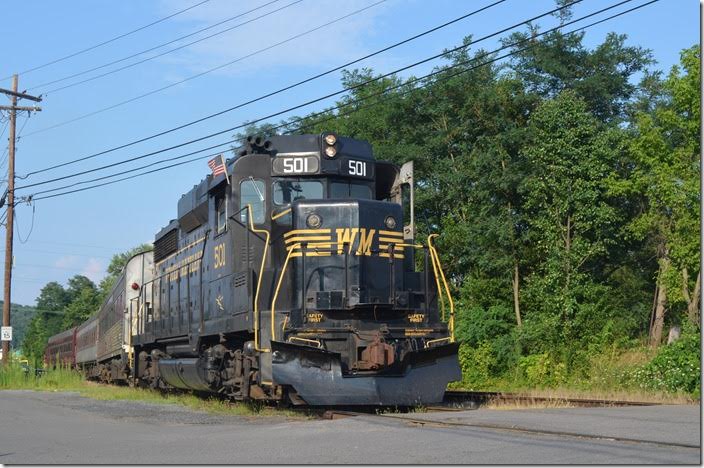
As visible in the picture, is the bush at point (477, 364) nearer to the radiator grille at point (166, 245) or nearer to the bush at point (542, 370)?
the bush at point (542, 370)

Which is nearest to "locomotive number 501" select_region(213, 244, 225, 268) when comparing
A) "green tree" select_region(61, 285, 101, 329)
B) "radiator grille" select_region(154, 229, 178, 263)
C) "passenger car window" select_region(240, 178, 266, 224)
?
"passenger car window" select_region(240, 178, 266, 224)

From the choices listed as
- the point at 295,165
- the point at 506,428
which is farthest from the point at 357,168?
the point at 506,428

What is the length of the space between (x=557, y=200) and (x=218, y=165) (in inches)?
545

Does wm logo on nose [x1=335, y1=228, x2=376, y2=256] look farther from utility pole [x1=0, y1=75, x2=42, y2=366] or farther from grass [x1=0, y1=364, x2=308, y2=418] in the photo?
utility pole [x1=0, y1=75, x2=42, y2=366]

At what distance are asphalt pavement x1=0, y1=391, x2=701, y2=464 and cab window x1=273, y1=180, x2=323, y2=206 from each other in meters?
3.35

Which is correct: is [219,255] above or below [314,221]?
below

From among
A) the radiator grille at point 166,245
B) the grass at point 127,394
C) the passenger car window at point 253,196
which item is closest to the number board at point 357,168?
the passenger car window at point 253,196

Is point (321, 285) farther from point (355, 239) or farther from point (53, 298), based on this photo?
point (53, 298)

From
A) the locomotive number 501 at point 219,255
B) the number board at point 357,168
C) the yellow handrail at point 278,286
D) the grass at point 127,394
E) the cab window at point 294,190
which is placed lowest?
the grass at point 127,394

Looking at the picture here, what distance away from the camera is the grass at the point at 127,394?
13867 millimetres

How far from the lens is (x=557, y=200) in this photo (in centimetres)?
2608

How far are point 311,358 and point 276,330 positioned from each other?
655 millimetres

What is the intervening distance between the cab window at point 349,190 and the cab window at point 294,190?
0.69 feet

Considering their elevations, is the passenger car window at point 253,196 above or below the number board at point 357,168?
below
